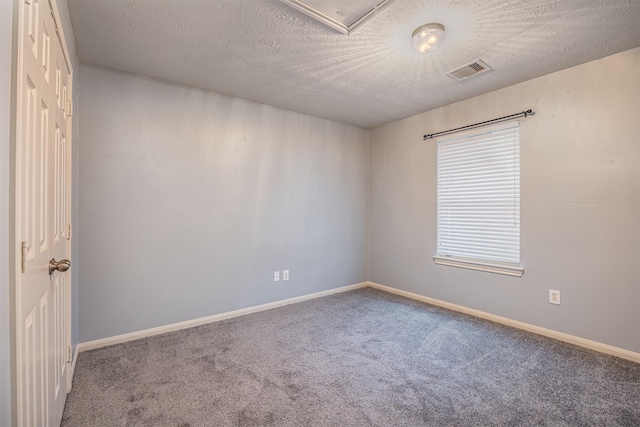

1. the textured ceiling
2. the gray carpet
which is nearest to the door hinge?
the gray carpet

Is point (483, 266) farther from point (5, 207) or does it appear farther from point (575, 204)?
point (5, 207)

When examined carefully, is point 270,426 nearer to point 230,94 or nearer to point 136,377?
point 136,377

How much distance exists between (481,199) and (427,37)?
74.7 inches

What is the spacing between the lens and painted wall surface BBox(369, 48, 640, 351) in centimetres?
238

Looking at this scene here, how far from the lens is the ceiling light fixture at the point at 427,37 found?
6.74ft

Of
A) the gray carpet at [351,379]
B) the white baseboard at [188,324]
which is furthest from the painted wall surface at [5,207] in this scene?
the white baseboard at [188,324]

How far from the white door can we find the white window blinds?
3.48 meters

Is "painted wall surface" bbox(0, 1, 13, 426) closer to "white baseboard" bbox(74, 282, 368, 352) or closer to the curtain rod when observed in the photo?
"white baseboard" bbox(74, 282, 368, 352)

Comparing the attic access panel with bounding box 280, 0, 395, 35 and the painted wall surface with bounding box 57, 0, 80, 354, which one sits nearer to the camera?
the attic access panel with bounding box 280, 0, 395, 35

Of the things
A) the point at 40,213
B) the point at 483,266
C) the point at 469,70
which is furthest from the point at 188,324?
the point at 469,70

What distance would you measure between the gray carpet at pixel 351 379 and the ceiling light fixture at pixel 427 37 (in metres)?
2.33

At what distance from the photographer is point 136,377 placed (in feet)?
6.86

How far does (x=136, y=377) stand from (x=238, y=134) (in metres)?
2.37

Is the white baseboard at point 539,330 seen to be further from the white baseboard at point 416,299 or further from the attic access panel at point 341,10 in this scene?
the attic access panel at point 341,10
